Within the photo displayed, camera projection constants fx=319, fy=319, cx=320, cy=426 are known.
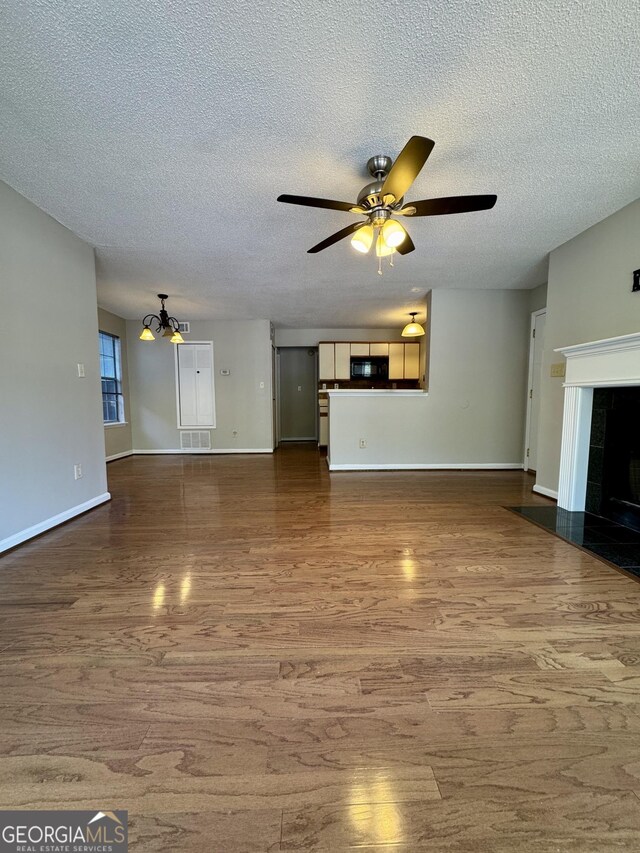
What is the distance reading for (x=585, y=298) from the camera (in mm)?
2906

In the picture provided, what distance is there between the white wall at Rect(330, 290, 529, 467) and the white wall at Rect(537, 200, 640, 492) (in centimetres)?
106

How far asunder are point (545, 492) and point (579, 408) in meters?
1.04

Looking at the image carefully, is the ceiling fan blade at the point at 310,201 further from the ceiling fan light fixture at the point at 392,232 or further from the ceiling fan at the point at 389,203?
the ceiling fan light fixture at the point at 392,232

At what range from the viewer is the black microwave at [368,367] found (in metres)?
6.66

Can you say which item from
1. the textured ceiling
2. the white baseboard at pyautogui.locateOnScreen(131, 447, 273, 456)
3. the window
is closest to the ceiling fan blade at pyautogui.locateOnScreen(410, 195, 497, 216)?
the textured ceiling

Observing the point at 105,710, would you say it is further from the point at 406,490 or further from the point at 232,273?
the point at 232,273

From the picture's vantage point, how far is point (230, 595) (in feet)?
5.53

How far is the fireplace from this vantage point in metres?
2.52

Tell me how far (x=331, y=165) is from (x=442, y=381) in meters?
3.24

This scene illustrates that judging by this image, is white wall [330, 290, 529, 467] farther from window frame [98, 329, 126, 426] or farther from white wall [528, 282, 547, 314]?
window frame [98, 329, 126, 426]

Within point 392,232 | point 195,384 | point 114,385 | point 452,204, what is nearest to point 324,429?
point 195,384

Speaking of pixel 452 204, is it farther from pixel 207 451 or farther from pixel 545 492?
pixel 207 451

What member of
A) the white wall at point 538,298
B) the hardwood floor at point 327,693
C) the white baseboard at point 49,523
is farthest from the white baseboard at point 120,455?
the white wall at point 538,298

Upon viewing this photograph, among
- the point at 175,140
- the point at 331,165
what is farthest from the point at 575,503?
the point at 175,140
